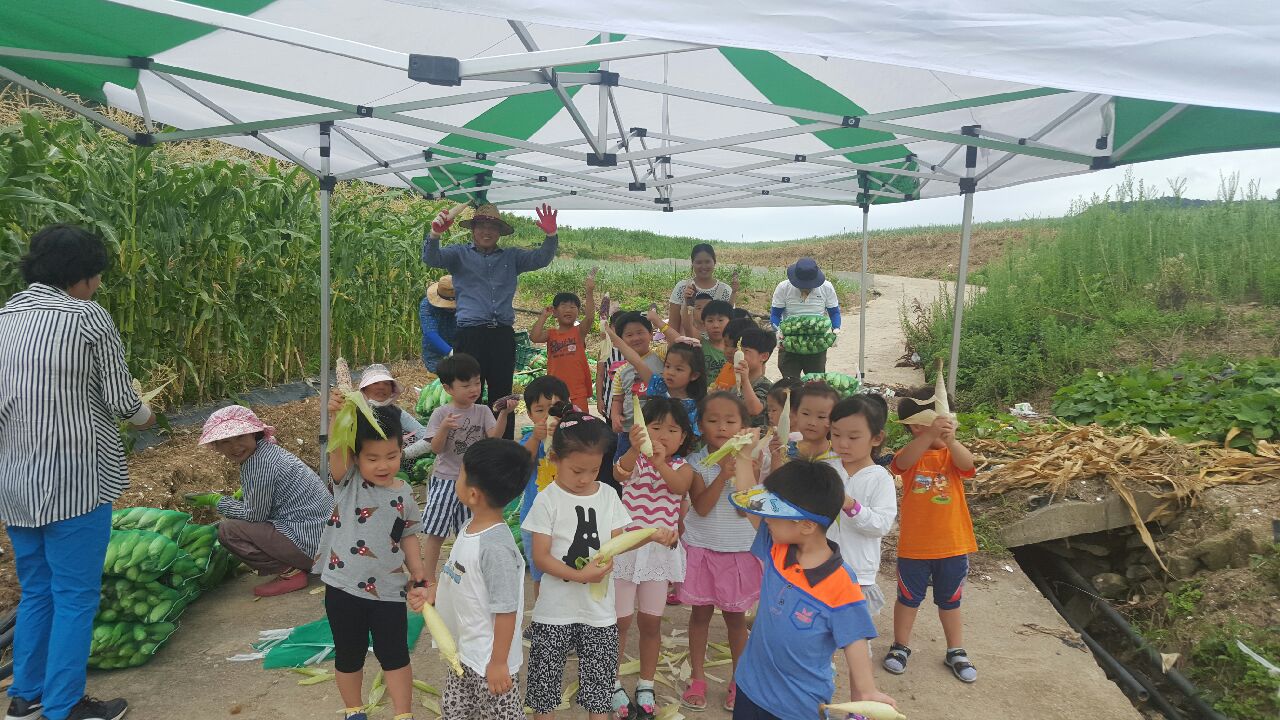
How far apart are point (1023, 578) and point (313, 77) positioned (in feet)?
18.8

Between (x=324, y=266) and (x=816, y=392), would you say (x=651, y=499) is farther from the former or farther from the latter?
(x=324, y=266)

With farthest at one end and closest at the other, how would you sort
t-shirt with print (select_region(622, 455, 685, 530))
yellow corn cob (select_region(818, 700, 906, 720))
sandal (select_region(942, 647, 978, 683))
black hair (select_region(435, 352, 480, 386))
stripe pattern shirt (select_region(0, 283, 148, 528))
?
black hair (select_region(435, 352, 480, 386)), sandal (select_region(942, 647, 978, 683)), t-shirt with print (select_region(622, 455, 685, 530)), stripe pattern shirt (select_region(0, 283, 148, 528)), yellow corn cob (select_region(818, 700, 906, 720))

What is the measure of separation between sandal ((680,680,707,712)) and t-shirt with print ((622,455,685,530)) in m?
0.74

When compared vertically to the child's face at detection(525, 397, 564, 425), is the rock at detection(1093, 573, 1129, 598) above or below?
below

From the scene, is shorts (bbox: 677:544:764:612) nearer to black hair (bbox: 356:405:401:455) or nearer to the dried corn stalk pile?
black hair (bbox: 356:405:401:455)

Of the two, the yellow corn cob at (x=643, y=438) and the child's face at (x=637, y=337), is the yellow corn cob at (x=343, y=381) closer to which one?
the yellow corn cob at (x=643, y=438)

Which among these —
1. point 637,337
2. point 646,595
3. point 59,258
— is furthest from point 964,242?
point 59,258

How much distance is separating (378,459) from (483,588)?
664 mm

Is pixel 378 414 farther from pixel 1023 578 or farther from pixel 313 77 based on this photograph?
pixel 1023 578

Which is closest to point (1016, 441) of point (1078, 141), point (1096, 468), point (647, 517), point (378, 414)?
point (1096, 468)

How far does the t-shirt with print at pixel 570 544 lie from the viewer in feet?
9.07

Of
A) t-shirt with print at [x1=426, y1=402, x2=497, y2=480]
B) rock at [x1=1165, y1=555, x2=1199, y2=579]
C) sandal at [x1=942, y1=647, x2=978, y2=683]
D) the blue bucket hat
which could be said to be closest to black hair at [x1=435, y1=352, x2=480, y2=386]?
t-shirt with print at [x1=426, y1=402, x2=497, y2=480]

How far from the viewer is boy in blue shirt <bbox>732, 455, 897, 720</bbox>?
2.31 meters

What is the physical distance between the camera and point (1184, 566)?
4.68 meters
